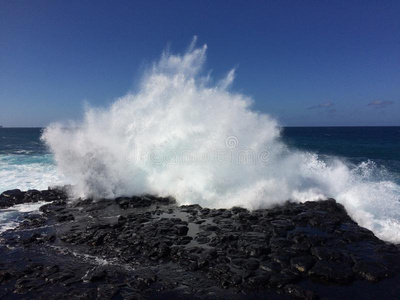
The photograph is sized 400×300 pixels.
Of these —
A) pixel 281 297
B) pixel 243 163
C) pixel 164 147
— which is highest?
pixel 164 147

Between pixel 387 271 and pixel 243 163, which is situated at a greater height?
pixel 243 163

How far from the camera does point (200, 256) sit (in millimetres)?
9047

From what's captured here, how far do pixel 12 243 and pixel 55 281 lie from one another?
423 cm

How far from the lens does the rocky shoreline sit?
7445 mm

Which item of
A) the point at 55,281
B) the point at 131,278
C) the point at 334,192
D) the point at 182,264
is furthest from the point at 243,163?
the point at 55,281

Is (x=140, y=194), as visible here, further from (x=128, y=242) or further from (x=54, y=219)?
(x=128, y=242)

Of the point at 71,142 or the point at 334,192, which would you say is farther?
the point at 71,142

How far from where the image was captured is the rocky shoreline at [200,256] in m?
7.45

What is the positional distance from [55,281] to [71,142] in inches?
575

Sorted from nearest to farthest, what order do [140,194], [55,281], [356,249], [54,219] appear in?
[55,281], [356,249], [54,219], [140,194]

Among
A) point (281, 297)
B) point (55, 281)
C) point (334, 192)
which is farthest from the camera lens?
point (334, 192)

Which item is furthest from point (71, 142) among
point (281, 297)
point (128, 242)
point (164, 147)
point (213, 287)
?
point (281, 297)

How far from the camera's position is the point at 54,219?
1355 centimetres

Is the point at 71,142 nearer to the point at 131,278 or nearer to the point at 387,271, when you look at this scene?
the point at 131,278
